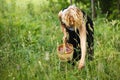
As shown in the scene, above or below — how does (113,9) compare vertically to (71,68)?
above

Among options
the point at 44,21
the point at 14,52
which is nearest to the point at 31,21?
the point at 44,21

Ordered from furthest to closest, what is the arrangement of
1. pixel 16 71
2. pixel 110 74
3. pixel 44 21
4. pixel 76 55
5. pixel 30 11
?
pixel 30 11 → pixel 44 21 → pixel 76 55 → pixel 16 71 → pixel 110 74

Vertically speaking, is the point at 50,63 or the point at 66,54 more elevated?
the point at 66,54

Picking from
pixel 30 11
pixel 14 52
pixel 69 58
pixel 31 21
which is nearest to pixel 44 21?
pixel 31 21

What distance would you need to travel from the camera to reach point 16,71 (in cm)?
538

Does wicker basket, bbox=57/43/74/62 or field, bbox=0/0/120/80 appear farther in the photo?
wicker basket, bbox=57/43/74/62

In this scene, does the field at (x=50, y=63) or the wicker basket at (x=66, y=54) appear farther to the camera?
the wicker basket at (x=66, y=54)

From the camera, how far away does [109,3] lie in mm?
10672

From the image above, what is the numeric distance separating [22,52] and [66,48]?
713 millimetres

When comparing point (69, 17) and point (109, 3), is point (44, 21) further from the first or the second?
point (69, 17)

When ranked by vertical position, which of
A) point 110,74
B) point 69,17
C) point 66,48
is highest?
point 69,17

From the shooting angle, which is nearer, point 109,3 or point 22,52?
point 22,52

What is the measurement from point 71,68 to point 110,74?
56 cm

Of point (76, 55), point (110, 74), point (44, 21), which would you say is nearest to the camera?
point (110, 74)
